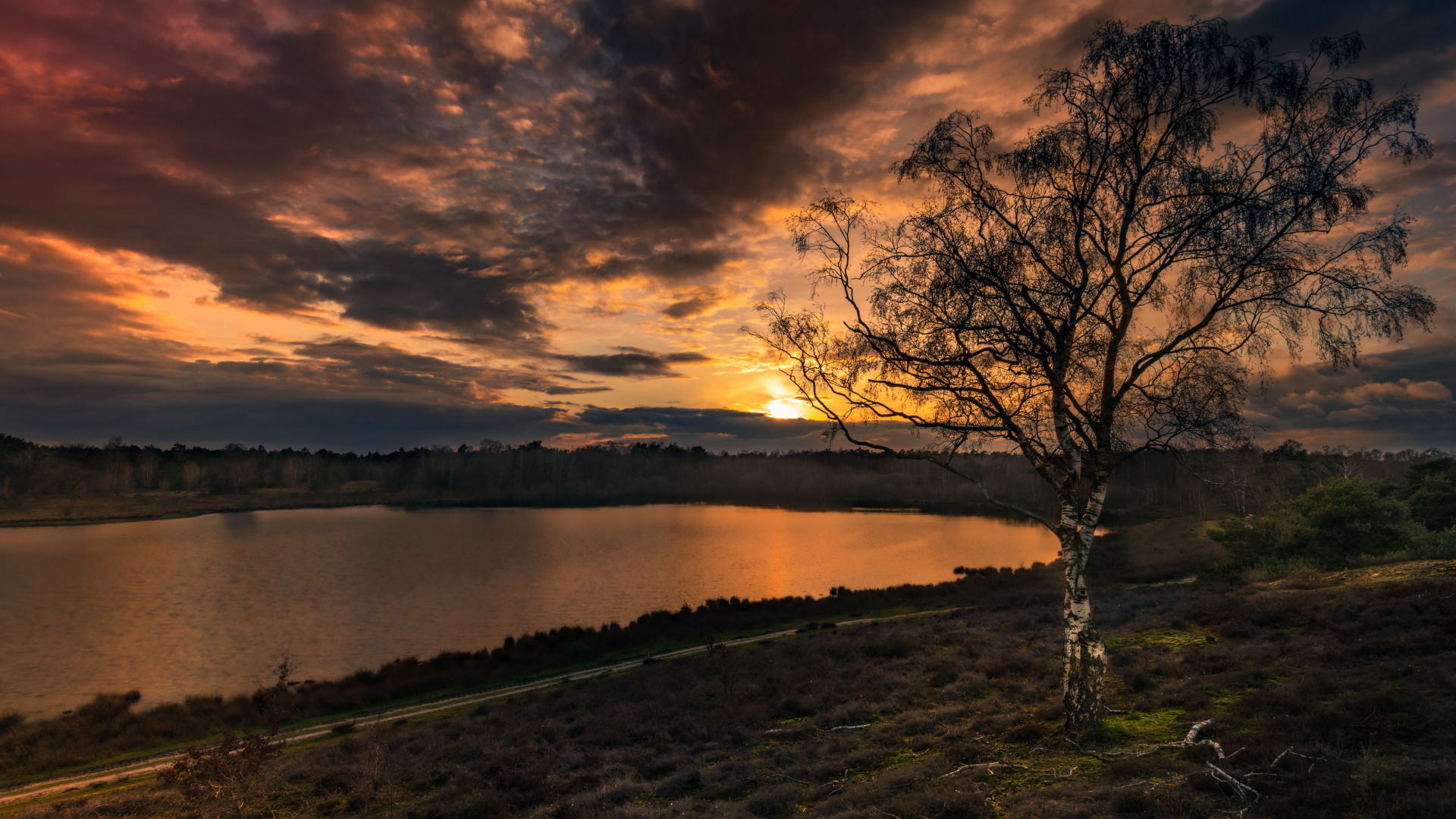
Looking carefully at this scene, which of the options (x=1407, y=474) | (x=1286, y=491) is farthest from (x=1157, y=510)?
(x=1407, y=474)

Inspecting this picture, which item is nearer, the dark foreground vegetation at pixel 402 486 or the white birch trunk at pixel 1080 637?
the white birch trunk at pixel 1080 637

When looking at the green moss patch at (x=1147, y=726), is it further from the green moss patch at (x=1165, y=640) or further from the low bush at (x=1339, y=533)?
the low bush at (x=1339, y=533)

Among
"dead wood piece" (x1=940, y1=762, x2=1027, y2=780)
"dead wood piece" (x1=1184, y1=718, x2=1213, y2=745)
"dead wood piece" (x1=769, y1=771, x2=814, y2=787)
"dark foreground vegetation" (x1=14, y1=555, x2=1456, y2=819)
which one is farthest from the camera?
"dead wood piece" (x1=769, y1=771, x2=814, y2=787)

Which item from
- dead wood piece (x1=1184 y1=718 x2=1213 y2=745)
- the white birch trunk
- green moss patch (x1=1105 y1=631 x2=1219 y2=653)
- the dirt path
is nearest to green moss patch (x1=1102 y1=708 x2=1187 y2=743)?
dead wood piece (x1=1184 y1=718 x2=1213 y2=745)

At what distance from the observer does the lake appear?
3114cm

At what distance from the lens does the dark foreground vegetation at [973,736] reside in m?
7.29

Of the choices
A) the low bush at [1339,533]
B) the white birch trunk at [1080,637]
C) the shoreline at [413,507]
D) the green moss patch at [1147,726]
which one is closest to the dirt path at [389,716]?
the low bush at [1339,533]

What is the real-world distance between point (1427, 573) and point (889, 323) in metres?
18.9

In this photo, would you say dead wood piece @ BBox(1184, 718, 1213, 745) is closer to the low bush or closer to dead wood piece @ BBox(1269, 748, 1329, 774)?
dead wood piece @ BBox(1269, 748, 1329, 774)

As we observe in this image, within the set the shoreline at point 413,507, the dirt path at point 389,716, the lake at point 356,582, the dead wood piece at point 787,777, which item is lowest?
the shoreline at point 413,507

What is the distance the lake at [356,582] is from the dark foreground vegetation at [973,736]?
1717cm

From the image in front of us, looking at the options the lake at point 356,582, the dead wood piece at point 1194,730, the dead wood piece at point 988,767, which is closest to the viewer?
the dead wood piece at point 1194,730

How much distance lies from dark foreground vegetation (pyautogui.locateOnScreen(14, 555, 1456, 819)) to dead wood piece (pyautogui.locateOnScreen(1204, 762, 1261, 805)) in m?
0.05

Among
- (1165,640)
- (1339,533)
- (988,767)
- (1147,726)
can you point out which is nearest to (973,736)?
(988,767)
